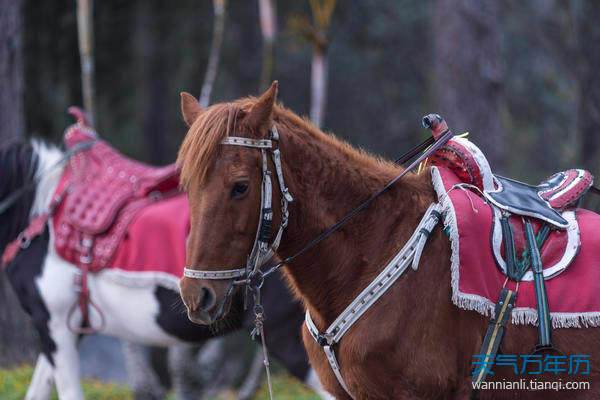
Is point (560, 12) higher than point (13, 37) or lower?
higher

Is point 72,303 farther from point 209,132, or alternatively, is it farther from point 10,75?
point 10,75

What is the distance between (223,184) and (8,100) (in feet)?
21.3

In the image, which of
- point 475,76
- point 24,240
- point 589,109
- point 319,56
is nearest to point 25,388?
point 24,240

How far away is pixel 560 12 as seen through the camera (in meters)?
18.2

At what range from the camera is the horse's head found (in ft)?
10.2

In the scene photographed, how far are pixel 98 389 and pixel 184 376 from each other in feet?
2.74

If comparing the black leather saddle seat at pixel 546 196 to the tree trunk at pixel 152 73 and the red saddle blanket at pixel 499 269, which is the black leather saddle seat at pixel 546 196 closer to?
the red saddle blanket at pixel 499 269

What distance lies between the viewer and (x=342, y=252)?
3.41 meters

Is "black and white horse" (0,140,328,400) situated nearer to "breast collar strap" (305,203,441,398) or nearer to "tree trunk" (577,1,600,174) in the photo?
"breast collar strap" (305,203,441,398)

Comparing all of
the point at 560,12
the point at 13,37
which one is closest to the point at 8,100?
the point at 13,37

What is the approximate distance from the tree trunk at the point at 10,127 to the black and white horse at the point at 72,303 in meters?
2.84

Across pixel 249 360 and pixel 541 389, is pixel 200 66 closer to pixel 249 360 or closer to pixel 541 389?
pixel 249 360

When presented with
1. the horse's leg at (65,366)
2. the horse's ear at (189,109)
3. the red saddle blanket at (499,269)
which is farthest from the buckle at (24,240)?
the red saddle blanket at (499,269)

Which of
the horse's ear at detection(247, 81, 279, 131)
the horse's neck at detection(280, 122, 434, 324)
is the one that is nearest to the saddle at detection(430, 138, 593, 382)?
the horse's neck at detection(280, 122, 434, 324)
